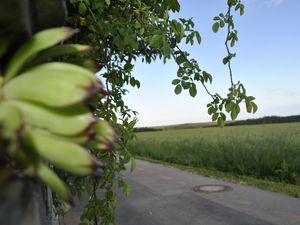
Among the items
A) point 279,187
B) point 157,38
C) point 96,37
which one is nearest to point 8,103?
point 157,38

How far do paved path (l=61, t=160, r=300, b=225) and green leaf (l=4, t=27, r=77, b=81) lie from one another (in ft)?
22.7

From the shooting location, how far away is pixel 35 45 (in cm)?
66

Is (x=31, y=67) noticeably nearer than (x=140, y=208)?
Yes

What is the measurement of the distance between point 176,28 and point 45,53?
1.41 metres

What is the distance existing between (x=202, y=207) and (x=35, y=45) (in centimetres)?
824

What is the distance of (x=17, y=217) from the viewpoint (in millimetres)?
629

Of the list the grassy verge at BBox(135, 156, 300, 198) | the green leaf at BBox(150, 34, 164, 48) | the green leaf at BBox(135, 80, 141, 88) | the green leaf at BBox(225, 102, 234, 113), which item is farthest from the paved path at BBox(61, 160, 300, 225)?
the green leaf at BBox(150, 34, 164, 48)

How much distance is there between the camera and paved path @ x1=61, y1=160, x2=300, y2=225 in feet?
24.5

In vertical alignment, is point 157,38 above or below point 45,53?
above

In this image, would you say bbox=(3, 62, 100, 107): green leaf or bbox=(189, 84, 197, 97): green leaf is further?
bbox=(189, 84, 197, 97): green leaf

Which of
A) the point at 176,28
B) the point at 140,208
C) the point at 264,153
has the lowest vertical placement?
the point at 140,208

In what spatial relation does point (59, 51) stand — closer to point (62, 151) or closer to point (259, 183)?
point (62, 151)

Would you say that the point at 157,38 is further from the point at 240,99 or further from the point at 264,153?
the point at 264,153

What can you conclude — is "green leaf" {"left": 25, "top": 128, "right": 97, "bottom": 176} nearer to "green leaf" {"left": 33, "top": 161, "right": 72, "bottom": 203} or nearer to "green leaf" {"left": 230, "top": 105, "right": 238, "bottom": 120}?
"green leaf" {"left": 33, "top": 161, "right": 72, "bottom": 203}
